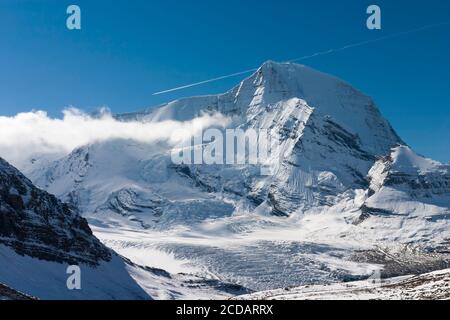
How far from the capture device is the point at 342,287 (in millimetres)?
148875

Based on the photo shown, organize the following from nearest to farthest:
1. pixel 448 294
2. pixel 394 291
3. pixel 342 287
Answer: pixel 448 294 → pixel 394 291 → pixel 342 287
